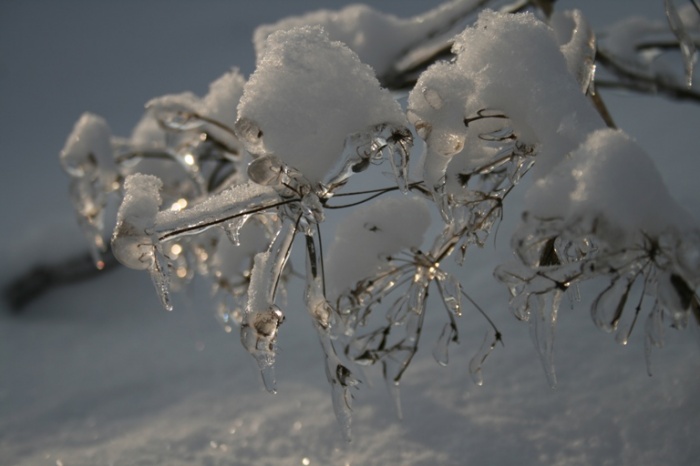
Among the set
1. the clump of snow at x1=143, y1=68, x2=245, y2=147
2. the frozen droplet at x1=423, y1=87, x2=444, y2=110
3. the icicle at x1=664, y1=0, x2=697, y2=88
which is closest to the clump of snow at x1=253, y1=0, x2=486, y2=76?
the clump of snow at x1=143, y1=68, x2=245, y2=147

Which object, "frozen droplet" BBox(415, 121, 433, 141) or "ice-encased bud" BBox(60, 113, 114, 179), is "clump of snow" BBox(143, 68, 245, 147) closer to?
"ice-encased bud" BBox(60, 113, 114, 179)

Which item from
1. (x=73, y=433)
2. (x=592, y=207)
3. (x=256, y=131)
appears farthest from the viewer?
(x=73, y=433)

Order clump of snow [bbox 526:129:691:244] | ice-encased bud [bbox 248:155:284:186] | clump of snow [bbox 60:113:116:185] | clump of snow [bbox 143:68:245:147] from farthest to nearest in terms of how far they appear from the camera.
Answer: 1. clump of snow [bbox 60:113:116:185]
2. clump of snow [bbox 143:68:245:147]
3. ice-encased bud [bbox 248:155:284:186]
4. clump of snow [bbox 526:129:691:244]

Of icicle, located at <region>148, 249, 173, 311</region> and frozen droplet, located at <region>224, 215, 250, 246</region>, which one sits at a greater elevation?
frozen droplet, located at <region>224, 215, 250, 246</region>

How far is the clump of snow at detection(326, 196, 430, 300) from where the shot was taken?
1082 mm

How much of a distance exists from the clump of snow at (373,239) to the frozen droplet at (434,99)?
308 millimetres

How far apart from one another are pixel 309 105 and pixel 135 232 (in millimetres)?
314

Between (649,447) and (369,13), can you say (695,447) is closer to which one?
(649,447)

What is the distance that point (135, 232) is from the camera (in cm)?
84

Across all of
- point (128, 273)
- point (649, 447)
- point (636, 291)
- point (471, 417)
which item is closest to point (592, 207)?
point (649, 447)

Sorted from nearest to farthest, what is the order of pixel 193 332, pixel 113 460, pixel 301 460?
pixel 301 460, pixel 113 460, pixel 193 332

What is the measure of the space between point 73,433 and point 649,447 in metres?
1.72

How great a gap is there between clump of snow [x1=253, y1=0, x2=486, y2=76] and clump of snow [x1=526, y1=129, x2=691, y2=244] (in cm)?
128

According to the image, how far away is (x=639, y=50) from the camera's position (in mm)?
2248
